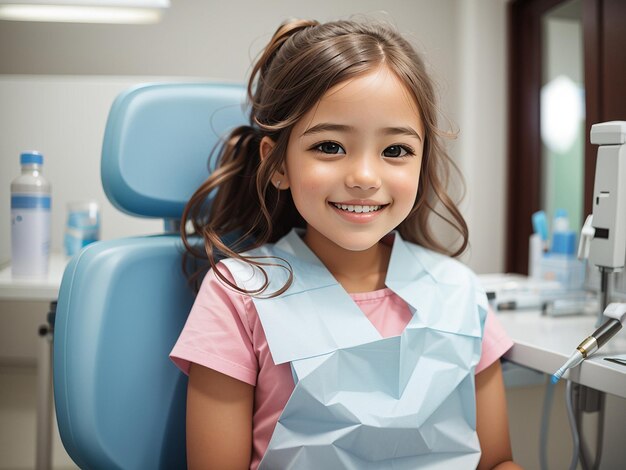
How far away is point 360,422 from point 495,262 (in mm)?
1498

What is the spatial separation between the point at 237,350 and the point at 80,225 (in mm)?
939

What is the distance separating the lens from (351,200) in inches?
28.9

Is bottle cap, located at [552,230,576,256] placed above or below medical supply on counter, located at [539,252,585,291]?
above

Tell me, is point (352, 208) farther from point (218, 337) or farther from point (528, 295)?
point (528, 295)

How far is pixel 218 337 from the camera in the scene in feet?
2.33

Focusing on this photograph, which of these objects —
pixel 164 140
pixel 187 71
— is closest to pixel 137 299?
pixel 164 140

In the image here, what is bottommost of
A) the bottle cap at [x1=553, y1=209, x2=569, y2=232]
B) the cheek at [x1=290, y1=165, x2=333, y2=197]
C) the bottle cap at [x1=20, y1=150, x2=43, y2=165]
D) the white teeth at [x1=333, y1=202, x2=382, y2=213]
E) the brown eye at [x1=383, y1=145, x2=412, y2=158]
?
the bottle cap at [x1=553, y1=209, x2=569, y2=232]

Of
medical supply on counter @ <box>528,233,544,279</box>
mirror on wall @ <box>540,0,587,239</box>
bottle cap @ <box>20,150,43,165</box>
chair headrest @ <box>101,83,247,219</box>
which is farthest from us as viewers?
mirror on wall @ <box>540,0,587,239</box>

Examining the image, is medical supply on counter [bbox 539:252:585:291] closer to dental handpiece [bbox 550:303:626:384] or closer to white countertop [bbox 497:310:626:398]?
white countertop [bbox 497:310:626:398]

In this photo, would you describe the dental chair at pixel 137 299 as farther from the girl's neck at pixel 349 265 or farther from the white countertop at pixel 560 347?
the white countertop at pixel 560 347

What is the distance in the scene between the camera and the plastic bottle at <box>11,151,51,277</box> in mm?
1118

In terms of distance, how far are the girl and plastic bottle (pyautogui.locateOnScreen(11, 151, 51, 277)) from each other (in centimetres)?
50

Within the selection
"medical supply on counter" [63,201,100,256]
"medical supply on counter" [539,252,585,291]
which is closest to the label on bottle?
"medical supply on counter" [63,201,100,256]

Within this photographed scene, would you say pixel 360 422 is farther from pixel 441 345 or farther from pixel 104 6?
pixel 104 6
